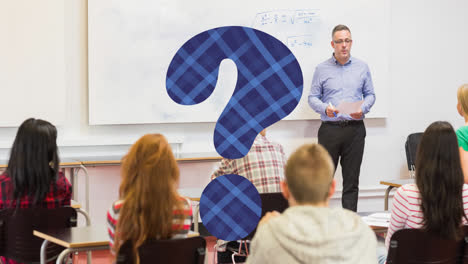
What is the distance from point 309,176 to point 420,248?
1.13 metres

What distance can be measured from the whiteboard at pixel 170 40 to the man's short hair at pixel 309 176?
12.6 feet

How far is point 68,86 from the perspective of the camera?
17.0 feet

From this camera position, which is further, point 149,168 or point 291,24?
point 291,24

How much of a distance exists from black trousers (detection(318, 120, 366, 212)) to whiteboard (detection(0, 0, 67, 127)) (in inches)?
90.7

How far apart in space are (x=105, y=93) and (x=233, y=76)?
117 cm

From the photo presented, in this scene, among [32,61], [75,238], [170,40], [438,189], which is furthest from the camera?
[170,40]

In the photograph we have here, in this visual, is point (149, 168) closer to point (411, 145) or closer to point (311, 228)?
point (311, 228)

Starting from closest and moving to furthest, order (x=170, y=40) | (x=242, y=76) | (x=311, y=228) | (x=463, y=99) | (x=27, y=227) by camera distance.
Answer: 1. (x=311, y=228)
2. (x=242, y=76)
3. (x=27, y=227)
4. (x=463, y=99)
5. (x=170, y=40)

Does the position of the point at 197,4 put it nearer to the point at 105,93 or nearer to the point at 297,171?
the point at 105,93

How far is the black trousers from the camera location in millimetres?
5422

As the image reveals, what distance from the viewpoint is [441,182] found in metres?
2.49

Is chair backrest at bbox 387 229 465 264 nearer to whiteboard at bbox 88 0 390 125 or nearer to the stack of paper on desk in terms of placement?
the stack of paper on desk

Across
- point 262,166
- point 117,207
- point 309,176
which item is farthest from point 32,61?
point 309,176

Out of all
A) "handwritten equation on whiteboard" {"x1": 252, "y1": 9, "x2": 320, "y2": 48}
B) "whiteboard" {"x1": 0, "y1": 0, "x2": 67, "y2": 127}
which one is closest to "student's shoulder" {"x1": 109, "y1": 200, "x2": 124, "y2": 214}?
"whiteboard" {"x1": 0, "y1": 0, "x2": 67, "y2": 127}
